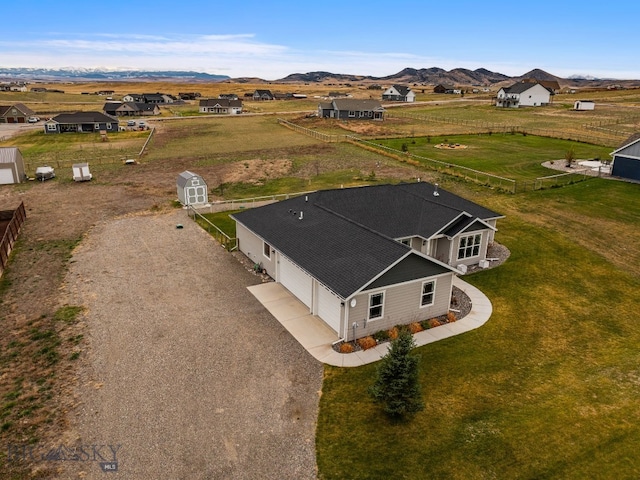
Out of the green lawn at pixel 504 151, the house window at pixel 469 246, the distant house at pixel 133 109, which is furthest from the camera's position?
the distant house at pixel 133 109

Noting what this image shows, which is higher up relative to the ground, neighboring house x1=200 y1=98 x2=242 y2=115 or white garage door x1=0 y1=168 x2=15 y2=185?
neighboring house x1=200 y1=98 x2=242 y2=115

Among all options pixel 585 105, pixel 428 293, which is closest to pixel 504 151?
pixel 428 293

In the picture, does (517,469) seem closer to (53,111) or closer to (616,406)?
(616,406)

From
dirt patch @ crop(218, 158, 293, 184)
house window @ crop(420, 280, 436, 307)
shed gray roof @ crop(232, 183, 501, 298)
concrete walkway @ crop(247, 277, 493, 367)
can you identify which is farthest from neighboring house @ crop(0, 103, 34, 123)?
house window @ crop(420, 280, 436, 307)

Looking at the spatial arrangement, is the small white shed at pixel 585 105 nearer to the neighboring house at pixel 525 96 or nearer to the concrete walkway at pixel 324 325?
the neighboring house at pixel 525 96

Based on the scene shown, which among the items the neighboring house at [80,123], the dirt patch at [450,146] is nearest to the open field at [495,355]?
the dirt patch at [450,146]

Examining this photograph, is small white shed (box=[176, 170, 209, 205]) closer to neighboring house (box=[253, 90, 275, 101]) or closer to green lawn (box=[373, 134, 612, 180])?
green lawn (box=[373, 134, 612, 180])
